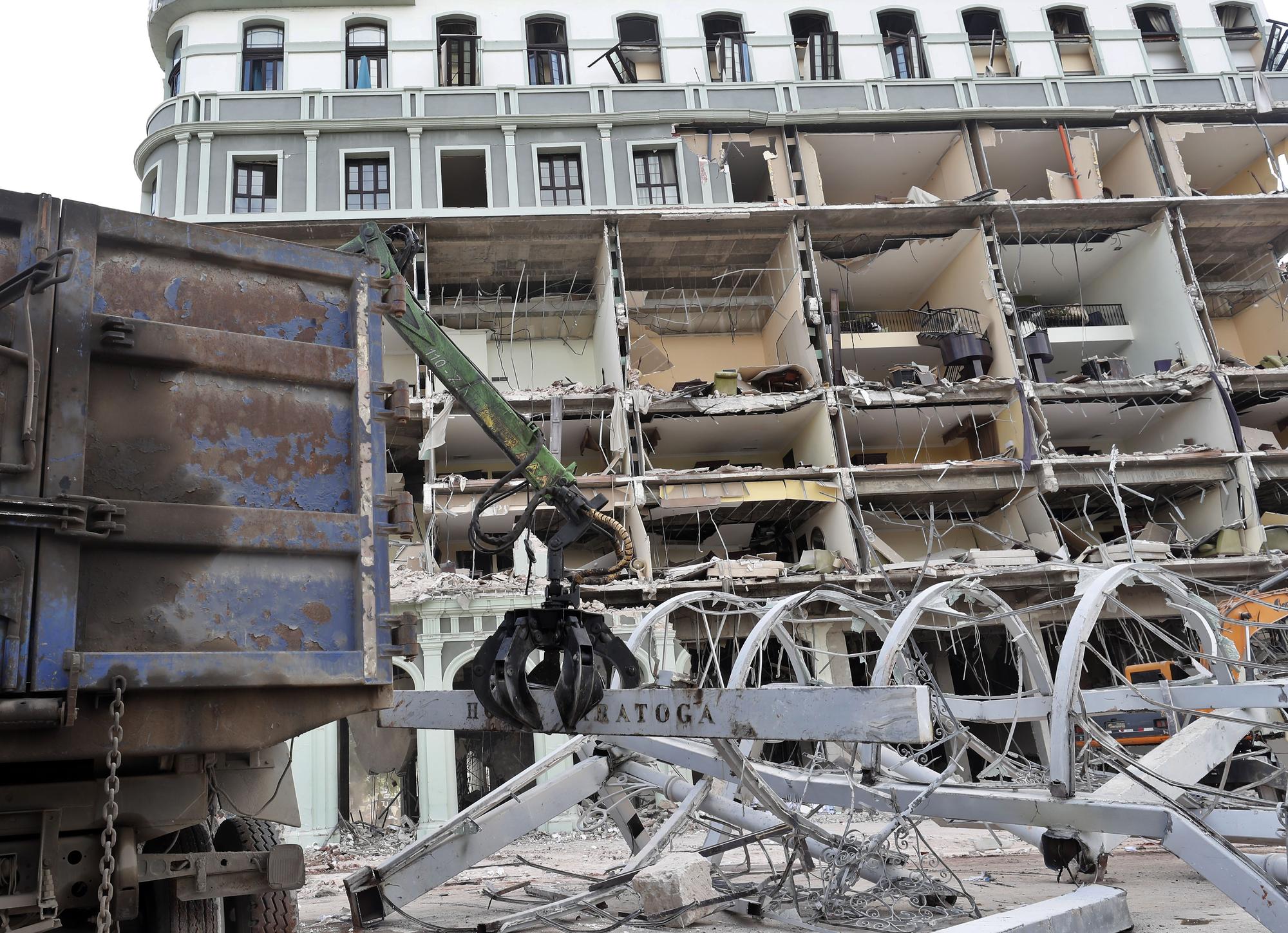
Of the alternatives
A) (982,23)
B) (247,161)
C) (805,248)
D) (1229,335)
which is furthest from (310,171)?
(1229,335)

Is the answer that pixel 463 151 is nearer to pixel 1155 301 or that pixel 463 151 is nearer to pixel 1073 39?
pixel 1073 39

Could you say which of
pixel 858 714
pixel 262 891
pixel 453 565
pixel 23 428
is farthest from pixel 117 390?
pixel 453 565

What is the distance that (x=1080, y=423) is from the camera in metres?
25.0

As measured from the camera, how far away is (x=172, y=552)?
3.88 meters

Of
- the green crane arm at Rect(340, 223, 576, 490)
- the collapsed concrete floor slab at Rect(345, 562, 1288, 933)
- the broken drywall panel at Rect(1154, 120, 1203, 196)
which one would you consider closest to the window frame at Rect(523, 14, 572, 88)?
the broken drywall panel at Rect(1154, 120, 1203, 196)

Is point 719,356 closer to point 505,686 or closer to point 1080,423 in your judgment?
point 1080,423

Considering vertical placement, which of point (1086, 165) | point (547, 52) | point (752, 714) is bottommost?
point (752, 714)

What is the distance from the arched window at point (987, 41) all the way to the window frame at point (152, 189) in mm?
21497

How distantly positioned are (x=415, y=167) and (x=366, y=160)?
4.50 feet

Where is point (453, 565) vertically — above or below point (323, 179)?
below

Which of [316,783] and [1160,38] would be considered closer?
[316,783]

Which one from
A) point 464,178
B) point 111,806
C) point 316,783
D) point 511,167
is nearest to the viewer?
point 111,806

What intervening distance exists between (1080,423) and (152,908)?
82.7 ft

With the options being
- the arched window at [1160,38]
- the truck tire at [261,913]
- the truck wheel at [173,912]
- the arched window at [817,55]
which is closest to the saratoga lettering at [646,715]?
the truck tire at [261,913]
